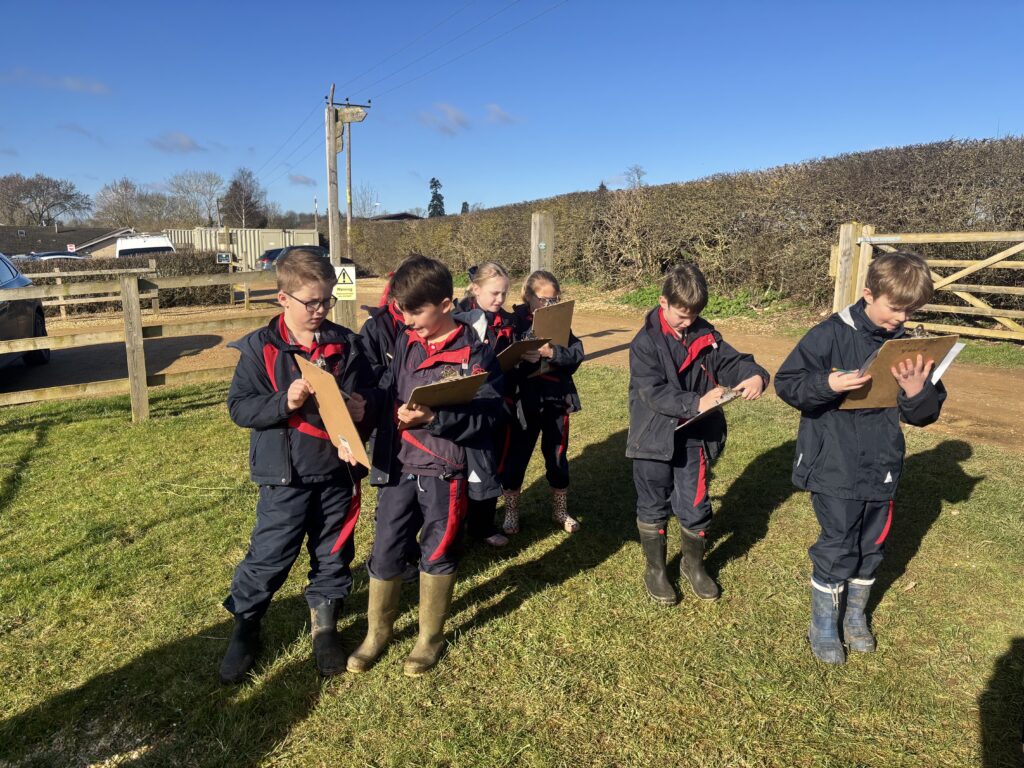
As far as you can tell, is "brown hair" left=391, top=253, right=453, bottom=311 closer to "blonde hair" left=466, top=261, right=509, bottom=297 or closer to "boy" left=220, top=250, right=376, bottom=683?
"boy" left=220, top=250, right=376, bottom=683

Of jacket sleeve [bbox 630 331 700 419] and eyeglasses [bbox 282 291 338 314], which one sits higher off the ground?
eyeglasses [bbox 282 291 338 314]

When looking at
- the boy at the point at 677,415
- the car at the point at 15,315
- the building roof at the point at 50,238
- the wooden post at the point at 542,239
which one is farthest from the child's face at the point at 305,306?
the building roof at the point at 50,238

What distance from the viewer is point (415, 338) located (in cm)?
269

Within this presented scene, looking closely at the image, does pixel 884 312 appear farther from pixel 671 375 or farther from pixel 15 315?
pixel 15 315

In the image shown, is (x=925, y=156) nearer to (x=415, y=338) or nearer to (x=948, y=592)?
(x=948, y=592)

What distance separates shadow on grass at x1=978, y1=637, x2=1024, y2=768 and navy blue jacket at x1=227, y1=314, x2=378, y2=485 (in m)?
2.56

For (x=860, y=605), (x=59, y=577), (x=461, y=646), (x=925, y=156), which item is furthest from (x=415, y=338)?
(x=925, y=156)

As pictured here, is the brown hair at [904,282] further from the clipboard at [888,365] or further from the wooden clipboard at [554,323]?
the wooden clipboard at [554,323]

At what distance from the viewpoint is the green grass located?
8.02ft

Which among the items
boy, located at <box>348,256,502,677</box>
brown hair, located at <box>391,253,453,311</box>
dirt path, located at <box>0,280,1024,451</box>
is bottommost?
dirt path, located at <box>0,280,1024,451</box>

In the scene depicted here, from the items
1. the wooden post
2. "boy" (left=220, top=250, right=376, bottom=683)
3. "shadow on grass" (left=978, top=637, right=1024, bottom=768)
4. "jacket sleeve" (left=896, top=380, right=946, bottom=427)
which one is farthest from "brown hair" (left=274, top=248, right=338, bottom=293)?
the wooden post

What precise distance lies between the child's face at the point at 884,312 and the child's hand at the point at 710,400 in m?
0.69

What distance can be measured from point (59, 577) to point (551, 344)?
2.93 metres

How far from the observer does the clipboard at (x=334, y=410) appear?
221cm
